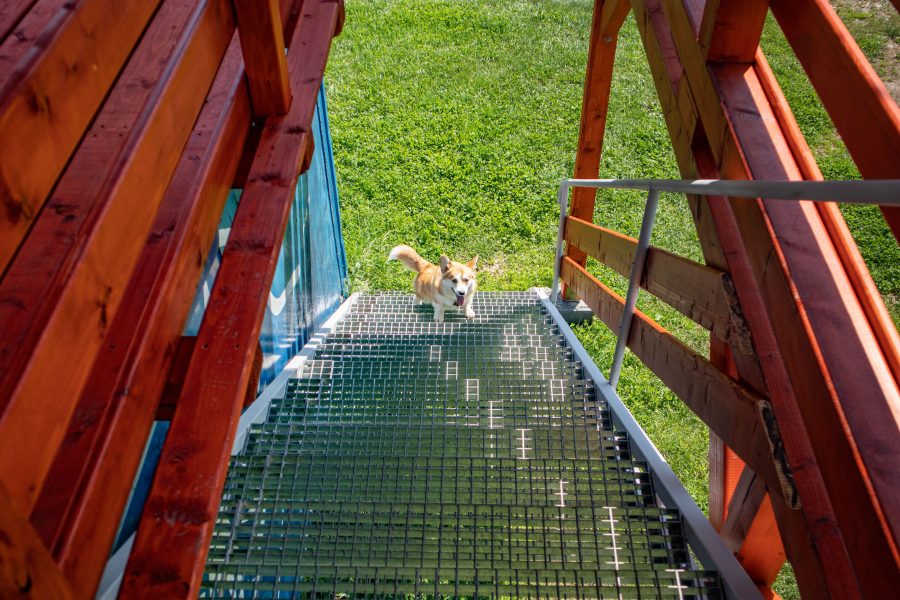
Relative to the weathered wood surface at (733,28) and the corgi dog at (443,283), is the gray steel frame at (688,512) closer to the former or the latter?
the weathered wood surface at (733,28)

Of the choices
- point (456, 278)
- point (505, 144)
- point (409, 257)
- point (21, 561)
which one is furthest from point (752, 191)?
point (505, 144)

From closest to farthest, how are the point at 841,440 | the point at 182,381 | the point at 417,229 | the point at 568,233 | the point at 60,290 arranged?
the point at 60,290
the point at 841,440
the point at 182,381
the point at 568,233
the point at 417,229

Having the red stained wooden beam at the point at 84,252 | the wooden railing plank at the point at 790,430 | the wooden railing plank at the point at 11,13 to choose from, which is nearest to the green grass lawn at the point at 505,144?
the wooden railing plank at the point at 790,430

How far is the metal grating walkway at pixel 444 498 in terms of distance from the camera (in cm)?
160

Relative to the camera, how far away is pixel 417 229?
695 cm

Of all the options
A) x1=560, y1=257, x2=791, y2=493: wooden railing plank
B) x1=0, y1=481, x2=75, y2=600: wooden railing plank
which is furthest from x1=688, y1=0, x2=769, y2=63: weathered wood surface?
x1=0, y1=481, x2=75, y2=600: wooden railing plank

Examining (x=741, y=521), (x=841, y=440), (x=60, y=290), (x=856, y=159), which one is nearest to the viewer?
(x=60, y=290)

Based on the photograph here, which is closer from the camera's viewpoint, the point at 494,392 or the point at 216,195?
the point at 216,195

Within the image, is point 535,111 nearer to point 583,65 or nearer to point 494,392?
point 583,65

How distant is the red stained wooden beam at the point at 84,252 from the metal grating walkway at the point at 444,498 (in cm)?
86

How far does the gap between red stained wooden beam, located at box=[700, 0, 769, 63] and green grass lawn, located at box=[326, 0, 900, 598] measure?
301 centimetres

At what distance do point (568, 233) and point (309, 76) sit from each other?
2632 mm

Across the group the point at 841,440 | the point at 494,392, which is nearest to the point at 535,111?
the point at 494,392

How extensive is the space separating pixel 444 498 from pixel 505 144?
22.3ft
